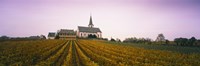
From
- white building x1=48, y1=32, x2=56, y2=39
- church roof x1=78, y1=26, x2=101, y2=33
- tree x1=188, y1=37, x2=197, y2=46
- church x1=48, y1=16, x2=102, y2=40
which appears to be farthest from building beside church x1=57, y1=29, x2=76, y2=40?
tree x1=188, y1=37, x2=197, y2=46


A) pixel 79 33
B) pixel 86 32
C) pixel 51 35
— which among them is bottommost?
pixel 51 35

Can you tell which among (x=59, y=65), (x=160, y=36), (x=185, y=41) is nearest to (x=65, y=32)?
(x=160, y=36)

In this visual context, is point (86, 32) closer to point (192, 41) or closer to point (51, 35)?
point (51, 35)

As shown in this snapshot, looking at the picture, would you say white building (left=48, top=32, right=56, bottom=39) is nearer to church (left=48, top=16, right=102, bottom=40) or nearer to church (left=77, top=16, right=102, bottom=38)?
church (left=48, top=16, right=102, bottom=40)

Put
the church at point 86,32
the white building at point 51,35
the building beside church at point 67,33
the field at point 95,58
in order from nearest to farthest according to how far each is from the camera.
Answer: the field at point 95,58
the building beside church at point 67,33
the church at point 86,32
the white building at point 51,35

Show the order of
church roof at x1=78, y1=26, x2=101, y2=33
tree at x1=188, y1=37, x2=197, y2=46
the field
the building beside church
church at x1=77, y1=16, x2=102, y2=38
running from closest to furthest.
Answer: the field < tree at x1=188, y1=37, x2=197, y2=46 < the building beside church < church at x1=77, y1=16, x2=102, y2=38 < church roof at x1=78, y1=26, x2=101, y2=33

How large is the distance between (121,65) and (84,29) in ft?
363

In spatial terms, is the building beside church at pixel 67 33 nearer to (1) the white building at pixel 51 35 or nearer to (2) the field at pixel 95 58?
(1) the white building at pixel 51 35

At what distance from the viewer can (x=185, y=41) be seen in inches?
1800

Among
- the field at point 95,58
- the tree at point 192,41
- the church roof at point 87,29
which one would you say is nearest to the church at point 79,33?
the church roof at point 87,29

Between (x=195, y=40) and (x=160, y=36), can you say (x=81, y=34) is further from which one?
(x=195, y=40)

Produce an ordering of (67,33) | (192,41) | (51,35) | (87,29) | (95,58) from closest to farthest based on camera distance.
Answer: (95,58)
(192,41)
(67,33)
(87,29)
(51,35)

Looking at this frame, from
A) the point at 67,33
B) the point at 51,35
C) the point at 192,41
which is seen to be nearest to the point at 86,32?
the point at 67,33

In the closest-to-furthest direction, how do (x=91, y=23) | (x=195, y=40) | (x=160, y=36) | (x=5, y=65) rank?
(x=5, y=65)
(x=195, y=40)
(x=160, y=36)
(x=91, y=23)
